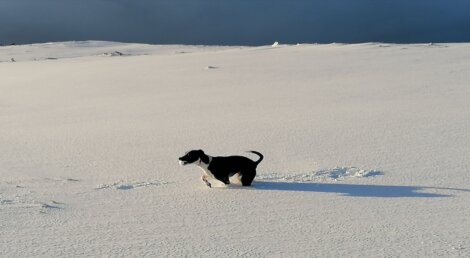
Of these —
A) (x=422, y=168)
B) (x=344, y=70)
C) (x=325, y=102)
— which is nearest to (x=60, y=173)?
(x=422, y=168)

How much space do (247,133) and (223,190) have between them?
1.99 m

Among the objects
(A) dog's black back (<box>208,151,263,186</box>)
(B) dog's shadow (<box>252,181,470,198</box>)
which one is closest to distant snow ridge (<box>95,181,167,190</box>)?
(A) dog's black back (<box>208,151,263,186</box>)

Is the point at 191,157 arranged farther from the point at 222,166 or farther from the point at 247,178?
the point at 247,178

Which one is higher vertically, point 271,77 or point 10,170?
point 271,77

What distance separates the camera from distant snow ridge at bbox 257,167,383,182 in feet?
14.1

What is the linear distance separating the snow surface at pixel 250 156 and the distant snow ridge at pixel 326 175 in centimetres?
1

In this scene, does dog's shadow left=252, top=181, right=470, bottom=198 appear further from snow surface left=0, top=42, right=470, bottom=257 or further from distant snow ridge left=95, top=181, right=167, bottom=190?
distant snow ridge left=95, top=181, right=167, bottom=190

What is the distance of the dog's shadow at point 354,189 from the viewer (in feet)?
12.4

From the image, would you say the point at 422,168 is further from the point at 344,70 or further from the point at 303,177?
the point at 344,70

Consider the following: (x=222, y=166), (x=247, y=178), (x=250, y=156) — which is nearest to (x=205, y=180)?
(x=222, y=166)

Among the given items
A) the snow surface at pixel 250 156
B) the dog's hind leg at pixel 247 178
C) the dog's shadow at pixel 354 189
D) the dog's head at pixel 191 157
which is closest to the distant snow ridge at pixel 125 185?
the snow surface at pixel 250 156

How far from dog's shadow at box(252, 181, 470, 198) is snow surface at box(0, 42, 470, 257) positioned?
2cm

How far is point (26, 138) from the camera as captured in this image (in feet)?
20.0

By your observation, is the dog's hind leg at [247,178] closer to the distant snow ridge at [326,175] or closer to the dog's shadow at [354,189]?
the dog's shadow at [354,189]
